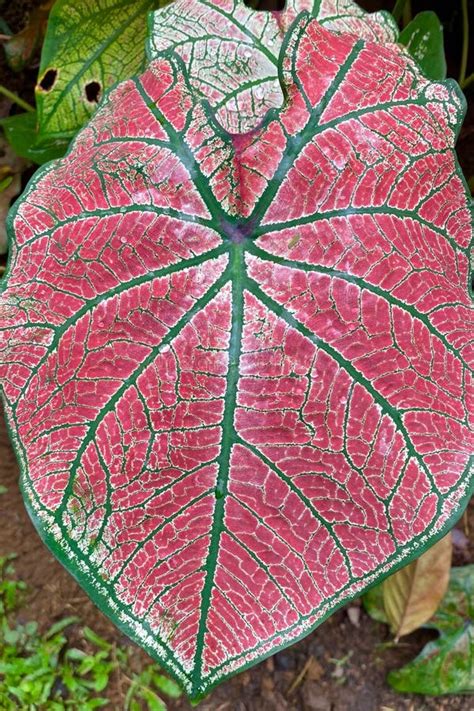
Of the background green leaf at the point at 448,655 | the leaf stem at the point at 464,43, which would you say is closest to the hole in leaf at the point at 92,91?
the leaf stem at the point at 464,43

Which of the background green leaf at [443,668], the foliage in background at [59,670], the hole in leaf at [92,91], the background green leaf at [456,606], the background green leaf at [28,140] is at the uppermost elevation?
the hole in leaf at [92,91]

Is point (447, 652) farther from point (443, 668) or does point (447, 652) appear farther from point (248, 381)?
point (248, 381)

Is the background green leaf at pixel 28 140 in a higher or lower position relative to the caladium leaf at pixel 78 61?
lower

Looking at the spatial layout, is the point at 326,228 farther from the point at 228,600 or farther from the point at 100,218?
the point at 228,600

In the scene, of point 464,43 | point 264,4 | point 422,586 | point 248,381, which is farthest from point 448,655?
point 264,4

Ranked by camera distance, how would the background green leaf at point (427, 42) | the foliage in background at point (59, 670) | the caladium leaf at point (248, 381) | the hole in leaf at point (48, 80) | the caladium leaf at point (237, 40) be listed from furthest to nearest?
the foliage in background at point (59, 670) < the hole in leaf at point (48, 80) < the background green leaf at point (427, 42) < the caladium leaf at point (237, 40) < the caladium leaf at point (248, 381)

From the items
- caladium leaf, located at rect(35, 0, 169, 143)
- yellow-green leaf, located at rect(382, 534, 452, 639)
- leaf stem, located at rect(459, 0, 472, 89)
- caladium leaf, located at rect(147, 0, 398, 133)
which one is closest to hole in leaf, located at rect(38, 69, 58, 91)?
caladium leaf, located at rect(35, 0, 169, 143)

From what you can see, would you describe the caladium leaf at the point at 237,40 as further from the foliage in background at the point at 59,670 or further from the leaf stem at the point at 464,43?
the foliage in background at the point at 59,670
